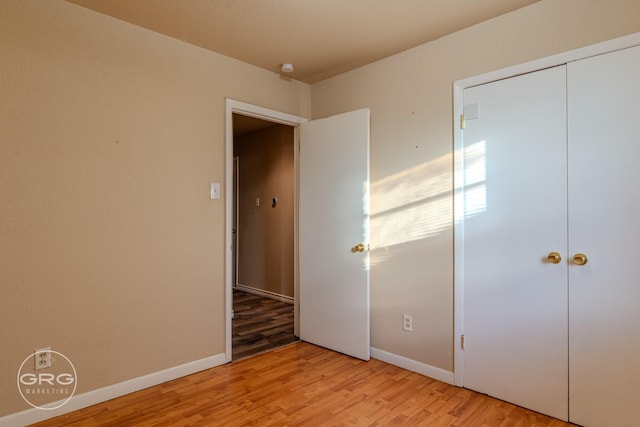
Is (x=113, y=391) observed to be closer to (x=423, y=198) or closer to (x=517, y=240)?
(x=423, y=198)

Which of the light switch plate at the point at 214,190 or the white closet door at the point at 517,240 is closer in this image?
the white closet door at the point at 517,240

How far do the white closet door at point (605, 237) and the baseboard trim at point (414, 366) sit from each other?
2.52 ft

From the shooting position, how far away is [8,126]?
205 centimetres

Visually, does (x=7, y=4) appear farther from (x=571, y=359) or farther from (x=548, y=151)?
(x=571, y=359)

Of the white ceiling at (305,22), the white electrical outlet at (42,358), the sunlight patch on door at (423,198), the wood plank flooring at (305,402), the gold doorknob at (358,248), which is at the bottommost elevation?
the wood plank flooring at (305,402)

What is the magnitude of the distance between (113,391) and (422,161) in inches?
105

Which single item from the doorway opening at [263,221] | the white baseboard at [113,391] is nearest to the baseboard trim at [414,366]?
the white baseboard at [113,391]

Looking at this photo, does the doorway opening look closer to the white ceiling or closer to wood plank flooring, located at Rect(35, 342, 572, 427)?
wood plank flooring, located at Rect(35, 342, 572, 427)

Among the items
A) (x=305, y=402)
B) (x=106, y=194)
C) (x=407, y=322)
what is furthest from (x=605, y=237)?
(x=106, y=194)

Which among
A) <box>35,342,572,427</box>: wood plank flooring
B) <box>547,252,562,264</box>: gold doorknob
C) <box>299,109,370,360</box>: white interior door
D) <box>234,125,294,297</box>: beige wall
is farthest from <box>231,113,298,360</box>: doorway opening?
<box>547,252,562,264</box>: gold doorknob

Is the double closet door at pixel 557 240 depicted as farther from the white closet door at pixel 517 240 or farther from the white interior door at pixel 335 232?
the white interior door at pixel 335 232

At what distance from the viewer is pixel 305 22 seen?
8.11ft

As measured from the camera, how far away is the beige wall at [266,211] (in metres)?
4.99

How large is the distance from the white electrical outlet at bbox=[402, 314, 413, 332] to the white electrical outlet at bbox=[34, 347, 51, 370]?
7.85 ft
